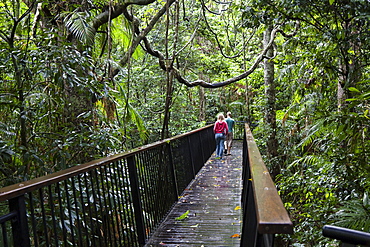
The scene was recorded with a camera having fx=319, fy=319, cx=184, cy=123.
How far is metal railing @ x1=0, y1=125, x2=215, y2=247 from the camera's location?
80.8 inches

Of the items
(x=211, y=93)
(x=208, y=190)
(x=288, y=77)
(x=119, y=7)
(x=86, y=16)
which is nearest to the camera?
(x=86, y=16)

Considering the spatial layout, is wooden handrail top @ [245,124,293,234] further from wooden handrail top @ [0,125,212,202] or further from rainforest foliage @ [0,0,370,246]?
rainforest foliage @ [0,0,370,246]

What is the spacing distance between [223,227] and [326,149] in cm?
204

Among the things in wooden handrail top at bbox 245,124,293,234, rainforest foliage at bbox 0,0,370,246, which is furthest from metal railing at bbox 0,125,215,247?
wooden handrail top at bbox 245,124,293,234

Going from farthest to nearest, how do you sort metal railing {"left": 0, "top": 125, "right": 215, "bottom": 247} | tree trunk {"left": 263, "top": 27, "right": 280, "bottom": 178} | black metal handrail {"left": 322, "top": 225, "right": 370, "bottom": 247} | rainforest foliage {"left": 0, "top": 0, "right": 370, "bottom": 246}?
tree trunk {"left": 263, "top": 27, "right": 280, "bottom": 178}
rainforest foliage {"left": 0, "top": 0, "right": 370, "bottom": 246}
metal railing {"left": 0, "top": 125, "right": 215, "bottom": 247}
black metal handrail {"left": 322, "top": 225, "right": 370, "bottom": 247}

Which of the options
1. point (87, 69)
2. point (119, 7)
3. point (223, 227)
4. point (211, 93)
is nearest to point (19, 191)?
point (87, 69)

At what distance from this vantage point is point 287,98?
45.6 ft

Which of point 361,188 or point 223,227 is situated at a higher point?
point 361,188

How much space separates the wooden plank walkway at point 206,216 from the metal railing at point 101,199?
0.19 meters

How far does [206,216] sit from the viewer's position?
5.13 metres

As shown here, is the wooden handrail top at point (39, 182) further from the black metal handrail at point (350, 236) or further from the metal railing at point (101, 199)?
the black metal handrail at point (350, 236)

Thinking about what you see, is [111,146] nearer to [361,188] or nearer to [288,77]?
[361,188]

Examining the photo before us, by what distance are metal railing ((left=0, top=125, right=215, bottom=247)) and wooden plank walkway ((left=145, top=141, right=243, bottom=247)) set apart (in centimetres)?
19

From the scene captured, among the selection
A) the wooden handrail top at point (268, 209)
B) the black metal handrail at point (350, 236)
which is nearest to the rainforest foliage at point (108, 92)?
the wooden handrail top at point (268, 209)
